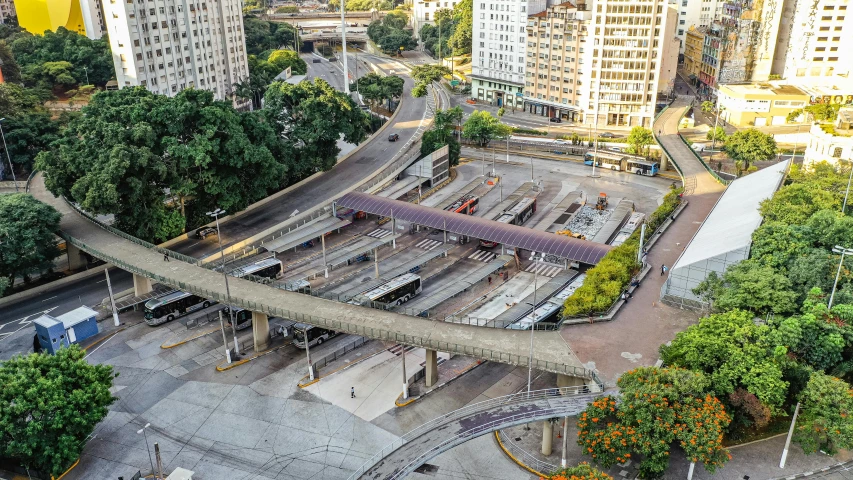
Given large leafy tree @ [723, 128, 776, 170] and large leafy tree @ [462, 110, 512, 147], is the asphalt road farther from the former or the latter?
large leafy tree @ [723, 128, 776, 170]

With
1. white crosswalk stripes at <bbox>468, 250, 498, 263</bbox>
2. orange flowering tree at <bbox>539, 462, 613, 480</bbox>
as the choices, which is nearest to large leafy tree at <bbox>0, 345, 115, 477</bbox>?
orange flowering tree at <bbox>539, 462, 613, 480</bbox>

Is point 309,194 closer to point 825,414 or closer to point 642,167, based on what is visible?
point 642,167

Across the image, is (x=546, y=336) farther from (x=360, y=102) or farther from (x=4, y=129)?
(x=360, y=102)

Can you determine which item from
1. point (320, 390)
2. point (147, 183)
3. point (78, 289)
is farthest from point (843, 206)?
point (78, 289)

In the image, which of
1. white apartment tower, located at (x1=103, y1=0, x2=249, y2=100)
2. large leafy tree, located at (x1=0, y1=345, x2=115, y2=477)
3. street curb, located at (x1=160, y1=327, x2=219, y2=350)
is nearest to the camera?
large leafy tree, located at (x1=0, y1=345, x2=115, y2=477)

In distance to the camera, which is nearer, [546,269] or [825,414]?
[825,414]

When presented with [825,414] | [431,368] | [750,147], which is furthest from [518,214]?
[825,414]

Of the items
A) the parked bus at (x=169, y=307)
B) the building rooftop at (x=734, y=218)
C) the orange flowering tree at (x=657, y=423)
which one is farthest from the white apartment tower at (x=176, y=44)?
the orange flowering tree at (x=657, y=423)
